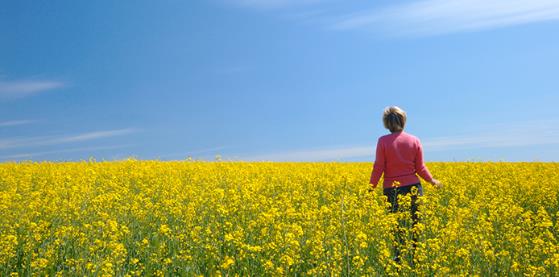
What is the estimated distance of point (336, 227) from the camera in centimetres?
684

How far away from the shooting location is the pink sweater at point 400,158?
24.0 ft

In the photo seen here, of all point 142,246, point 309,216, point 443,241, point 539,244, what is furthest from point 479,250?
point 142,246

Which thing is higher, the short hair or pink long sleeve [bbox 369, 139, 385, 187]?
the short hair

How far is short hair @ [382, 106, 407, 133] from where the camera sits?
7.30 m

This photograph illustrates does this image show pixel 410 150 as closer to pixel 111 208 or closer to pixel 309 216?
pixel 309 216

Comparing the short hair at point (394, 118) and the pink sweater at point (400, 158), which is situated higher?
the short hair at point (394, 118)

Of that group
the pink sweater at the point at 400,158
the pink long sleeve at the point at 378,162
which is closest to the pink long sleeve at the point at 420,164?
the pink sweater at the point at 400,158

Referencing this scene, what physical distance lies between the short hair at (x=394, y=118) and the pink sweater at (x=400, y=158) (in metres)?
0.09

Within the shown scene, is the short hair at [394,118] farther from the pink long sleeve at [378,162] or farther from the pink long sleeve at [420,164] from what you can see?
the pink long sleeve at [420,164]

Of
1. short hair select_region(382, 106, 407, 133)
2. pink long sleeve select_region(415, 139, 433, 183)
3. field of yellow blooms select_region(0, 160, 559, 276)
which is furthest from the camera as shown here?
pink long sleeve select_region(415, 139, 433, 183)

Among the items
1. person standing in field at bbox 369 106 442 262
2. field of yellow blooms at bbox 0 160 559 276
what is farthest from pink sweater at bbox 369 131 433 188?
field of yellow blooms at bbox 0 160 559 276

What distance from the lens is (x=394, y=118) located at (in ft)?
24.0

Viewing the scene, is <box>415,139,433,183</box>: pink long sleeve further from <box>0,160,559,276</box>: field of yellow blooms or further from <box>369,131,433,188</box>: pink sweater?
<box>0,160,559,276</box>: field of yellow blooms

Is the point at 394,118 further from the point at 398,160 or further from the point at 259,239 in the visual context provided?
the point at 259,239
